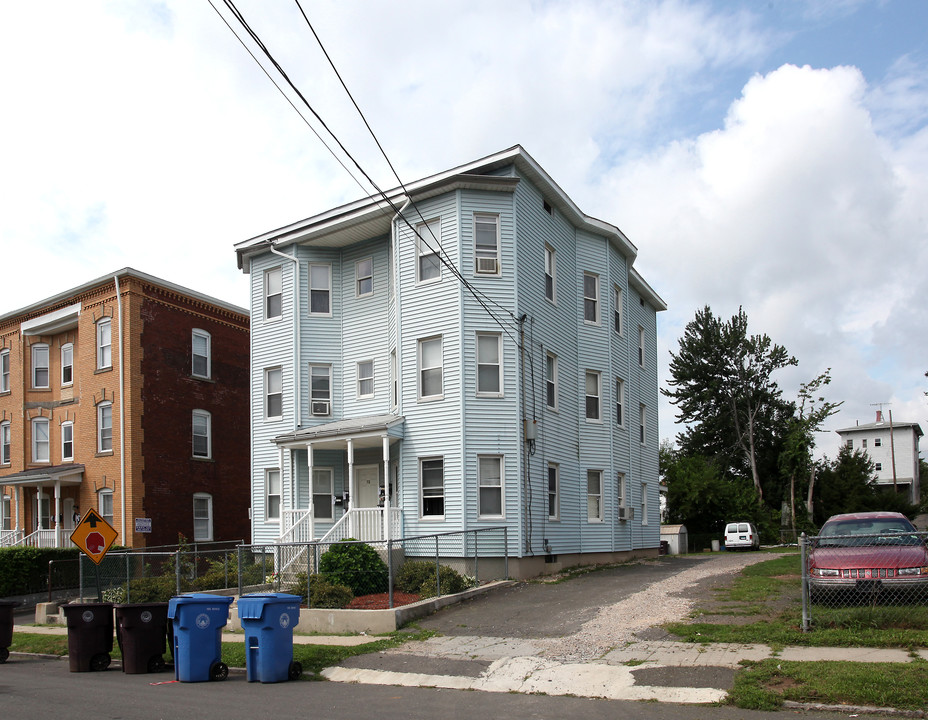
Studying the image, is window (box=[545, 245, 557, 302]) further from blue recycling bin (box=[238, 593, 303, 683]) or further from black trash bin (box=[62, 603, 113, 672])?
black trash bin (box=[62, 603, 113, 672])

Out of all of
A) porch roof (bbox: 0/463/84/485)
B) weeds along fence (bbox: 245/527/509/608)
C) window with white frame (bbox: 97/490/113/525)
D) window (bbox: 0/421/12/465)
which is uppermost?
window (bbox: 0/421/12/465)

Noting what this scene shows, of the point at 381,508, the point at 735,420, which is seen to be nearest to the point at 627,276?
the point at 381,508

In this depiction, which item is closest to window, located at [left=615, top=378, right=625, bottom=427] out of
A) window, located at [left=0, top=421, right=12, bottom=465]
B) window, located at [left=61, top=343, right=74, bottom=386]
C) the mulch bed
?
the mulch bed

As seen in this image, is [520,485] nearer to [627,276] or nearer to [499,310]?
[499,310]

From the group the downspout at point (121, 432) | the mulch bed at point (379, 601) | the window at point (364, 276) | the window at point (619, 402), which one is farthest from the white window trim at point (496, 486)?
the downspout at point (121, 432)

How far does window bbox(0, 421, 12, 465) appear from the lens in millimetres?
35469

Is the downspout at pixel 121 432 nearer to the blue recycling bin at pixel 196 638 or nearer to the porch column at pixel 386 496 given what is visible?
the porch column at pixel 386 496

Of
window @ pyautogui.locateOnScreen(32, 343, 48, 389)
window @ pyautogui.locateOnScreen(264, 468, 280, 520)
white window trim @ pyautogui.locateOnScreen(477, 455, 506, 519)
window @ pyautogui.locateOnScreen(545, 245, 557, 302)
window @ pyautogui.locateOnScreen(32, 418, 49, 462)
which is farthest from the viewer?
window @ pyautogui.locateOnScreen(32, 343, 48, 389)

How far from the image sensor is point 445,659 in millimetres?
12406

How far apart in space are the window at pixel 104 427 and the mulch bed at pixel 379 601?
17.5 meters

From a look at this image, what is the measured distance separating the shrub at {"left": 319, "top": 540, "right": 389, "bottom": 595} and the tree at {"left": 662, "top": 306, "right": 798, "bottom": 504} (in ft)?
163

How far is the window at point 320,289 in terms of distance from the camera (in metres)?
25.9

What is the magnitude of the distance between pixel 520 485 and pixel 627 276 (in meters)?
10.8

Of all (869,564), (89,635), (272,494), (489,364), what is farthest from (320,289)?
(869,564)
